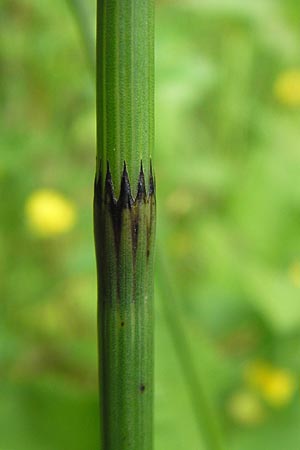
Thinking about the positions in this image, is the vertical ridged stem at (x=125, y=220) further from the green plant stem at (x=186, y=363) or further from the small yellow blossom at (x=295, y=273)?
the small yellow blossom at (x=295, y=273)

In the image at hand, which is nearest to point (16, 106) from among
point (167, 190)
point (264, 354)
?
point (167, 190)

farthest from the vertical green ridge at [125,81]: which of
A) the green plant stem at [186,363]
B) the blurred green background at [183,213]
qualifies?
the blurred green background at [183,213]

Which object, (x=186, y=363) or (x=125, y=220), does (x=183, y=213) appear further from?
(x=125, y=220)

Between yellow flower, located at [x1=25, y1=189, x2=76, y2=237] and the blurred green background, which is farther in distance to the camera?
yellow flower, located at [x1=25, y1=189, x2=76, y2=237]

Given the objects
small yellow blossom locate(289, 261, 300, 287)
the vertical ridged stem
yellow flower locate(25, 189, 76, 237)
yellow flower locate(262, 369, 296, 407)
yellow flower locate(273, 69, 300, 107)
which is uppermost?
yellow flower locate(273, 69, 300, 107)

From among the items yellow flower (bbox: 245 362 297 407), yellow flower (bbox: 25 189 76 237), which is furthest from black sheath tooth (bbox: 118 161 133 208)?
yellow flower (bbox: 25 189 76 237)

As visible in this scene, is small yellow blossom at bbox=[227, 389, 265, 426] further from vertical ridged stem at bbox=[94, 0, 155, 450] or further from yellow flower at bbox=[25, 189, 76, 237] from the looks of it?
vertical ridged stem at bbox=[94, 0, 155, 450]

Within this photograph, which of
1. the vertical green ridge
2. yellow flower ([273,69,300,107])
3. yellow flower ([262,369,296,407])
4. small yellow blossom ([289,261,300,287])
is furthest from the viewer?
yellow flower ([273,69,300,107])
